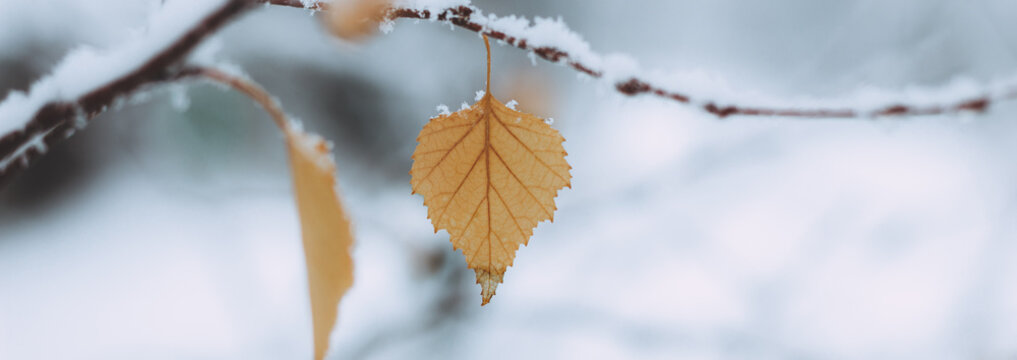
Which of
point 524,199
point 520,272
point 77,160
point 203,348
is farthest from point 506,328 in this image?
point 524,199

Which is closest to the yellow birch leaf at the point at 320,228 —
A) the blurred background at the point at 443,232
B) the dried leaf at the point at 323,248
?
the dried leaf at the point at 323,248

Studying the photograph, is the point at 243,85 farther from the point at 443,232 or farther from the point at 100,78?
the point at 443,232

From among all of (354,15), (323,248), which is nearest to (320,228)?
(323,248)

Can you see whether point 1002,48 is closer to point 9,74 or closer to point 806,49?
point 806,49

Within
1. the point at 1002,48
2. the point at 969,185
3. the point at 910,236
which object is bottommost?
the point at 910,236

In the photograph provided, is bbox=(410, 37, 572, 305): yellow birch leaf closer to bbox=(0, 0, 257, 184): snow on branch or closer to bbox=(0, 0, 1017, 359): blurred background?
bbox=(0, 0, 257, 184): snow on branch
